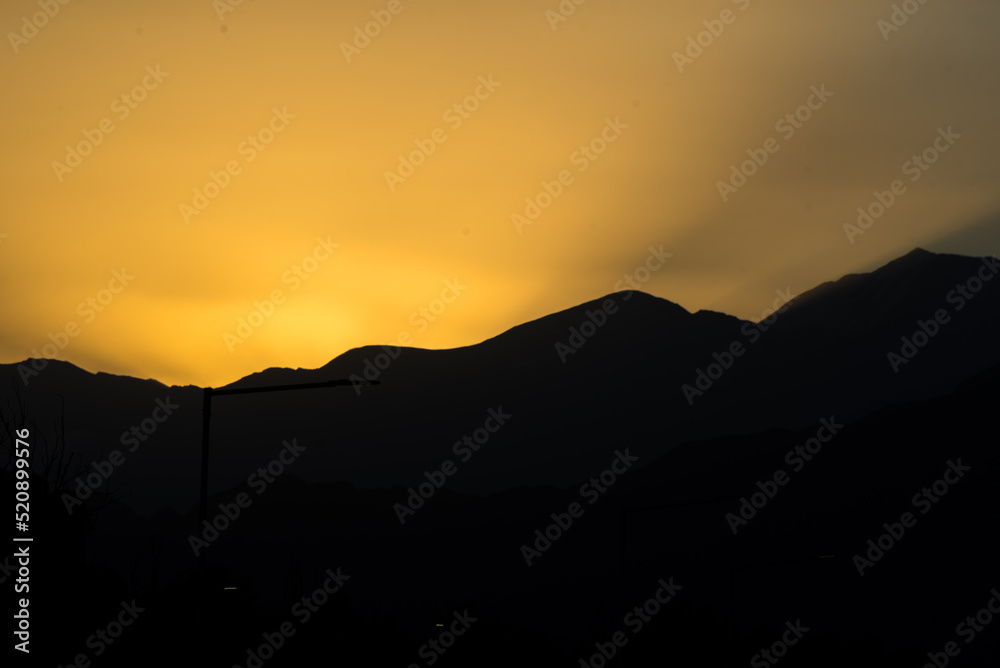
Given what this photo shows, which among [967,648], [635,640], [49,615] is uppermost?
[49,615]

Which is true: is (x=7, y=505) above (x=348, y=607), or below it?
above

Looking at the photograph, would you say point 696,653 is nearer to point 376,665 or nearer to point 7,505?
point 376,665

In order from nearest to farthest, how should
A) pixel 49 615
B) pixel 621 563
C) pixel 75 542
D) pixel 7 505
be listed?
pixel 621 563 < pixel 7 505 < pixel 49 615 < pixel 75 542

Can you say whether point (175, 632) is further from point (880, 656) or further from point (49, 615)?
point (880, 656)

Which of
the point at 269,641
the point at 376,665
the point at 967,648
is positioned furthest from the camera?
the point at 967,648

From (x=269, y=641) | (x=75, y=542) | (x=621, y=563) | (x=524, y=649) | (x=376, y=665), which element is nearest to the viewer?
(x=621, y=563)

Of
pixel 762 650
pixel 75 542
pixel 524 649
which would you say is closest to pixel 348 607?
pixel 524 649

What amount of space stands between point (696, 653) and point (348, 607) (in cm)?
2908

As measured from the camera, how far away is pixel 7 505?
48312 millimetres

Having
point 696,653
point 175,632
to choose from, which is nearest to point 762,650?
point 696,653

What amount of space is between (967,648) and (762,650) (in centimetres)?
10533

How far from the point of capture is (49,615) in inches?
2137

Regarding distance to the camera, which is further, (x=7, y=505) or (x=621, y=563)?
(x=7, y=505)

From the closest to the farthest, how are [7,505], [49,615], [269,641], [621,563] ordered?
Answer: [621,563] → [7,505] → [49,615] → [269,641]
